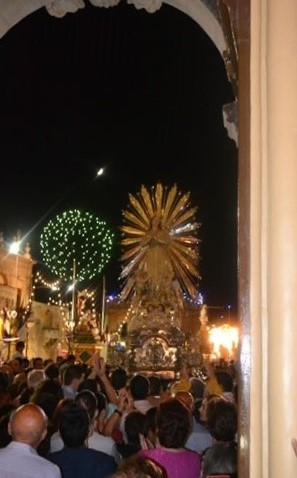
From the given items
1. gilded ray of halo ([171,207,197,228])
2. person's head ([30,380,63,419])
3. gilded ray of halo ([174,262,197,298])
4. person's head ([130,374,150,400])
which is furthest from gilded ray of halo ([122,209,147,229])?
person's head ([30,380,63,419])

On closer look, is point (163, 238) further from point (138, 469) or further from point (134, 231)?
point (138, 469)

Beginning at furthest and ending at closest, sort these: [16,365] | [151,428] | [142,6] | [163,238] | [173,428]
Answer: [163,238] → [16,365] → [142,6] → [151,428] → [173,428]

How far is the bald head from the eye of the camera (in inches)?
142

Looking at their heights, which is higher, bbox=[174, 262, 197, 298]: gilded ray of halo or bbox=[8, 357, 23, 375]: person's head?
bbox=[174, 262, 197, 298]: gilded ray of halo

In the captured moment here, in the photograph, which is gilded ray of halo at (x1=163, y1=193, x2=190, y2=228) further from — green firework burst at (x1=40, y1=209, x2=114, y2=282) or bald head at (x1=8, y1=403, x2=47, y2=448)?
bald head at (x1=8, y1=403, x2=47, y2=448)

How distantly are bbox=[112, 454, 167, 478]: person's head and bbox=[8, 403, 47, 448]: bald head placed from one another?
4.19 feet

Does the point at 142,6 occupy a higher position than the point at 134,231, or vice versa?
the point at 134,231

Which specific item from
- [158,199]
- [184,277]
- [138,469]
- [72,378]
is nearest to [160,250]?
[184,277]

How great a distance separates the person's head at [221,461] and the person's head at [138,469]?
1285mm

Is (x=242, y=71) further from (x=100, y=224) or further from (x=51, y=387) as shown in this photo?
(x=100, y=224)

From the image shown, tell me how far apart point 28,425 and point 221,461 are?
123 centimetres

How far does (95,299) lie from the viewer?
42219mm

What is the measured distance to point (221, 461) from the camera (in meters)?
3.79

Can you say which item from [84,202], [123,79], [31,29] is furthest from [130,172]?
[31,29]
